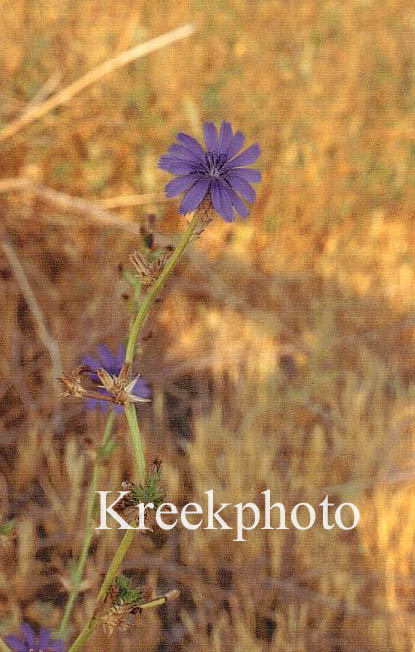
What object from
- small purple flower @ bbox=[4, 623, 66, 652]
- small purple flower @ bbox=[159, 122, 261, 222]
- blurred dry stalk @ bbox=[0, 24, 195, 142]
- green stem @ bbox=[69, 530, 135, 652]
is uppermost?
blurred dry stalk @ bbox=[0, 24, 195, 142]

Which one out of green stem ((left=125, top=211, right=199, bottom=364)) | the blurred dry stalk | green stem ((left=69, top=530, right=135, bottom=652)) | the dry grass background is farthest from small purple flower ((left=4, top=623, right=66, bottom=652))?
the blurred dry stalk

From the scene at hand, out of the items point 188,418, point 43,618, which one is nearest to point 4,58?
point 188,418

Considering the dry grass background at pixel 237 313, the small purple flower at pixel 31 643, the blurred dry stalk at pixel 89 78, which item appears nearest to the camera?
the small purple flower at pixel 31 643

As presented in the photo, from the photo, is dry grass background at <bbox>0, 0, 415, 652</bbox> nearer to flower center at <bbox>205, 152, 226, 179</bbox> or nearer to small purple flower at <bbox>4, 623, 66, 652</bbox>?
small purple flower at <bbox>4, 623, 66, 652</bbox>

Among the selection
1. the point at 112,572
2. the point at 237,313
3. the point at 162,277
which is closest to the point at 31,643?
the point at 112,572

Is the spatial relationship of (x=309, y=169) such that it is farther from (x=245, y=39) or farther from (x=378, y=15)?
(x=378, y=15)

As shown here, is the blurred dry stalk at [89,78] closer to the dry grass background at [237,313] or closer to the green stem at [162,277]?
the dry grass background at [237,313]

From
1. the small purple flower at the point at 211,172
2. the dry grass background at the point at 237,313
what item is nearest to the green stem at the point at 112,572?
the small purple flower at the point at 211,172
